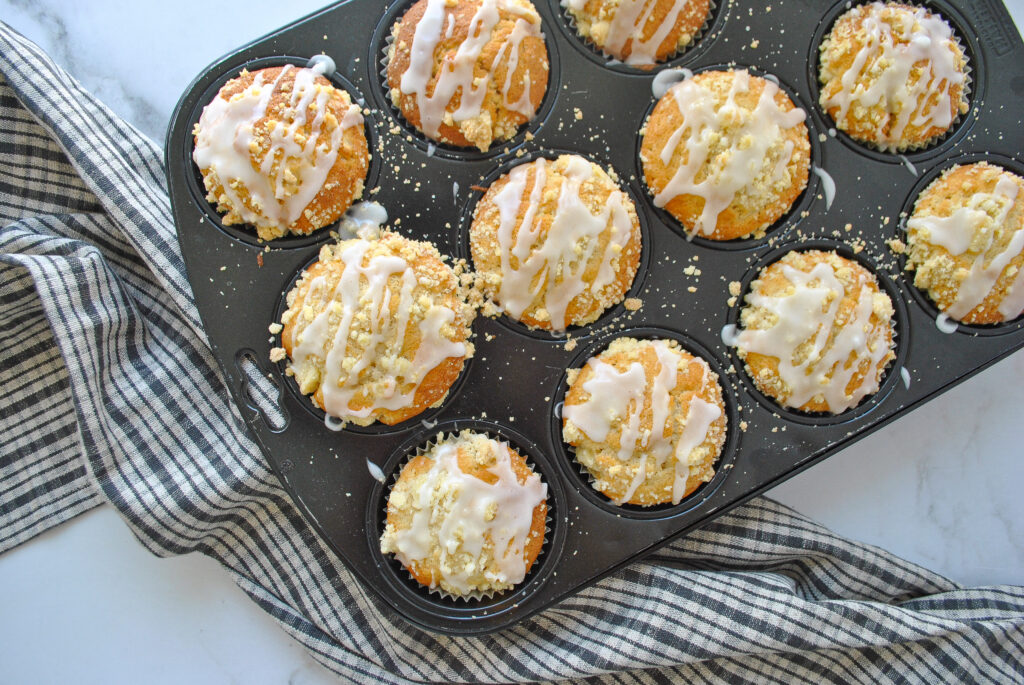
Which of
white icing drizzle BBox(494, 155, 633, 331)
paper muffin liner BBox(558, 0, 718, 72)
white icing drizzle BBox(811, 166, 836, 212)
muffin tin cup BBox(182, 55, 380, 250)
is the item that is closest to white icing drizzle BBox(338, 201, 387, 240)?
muffin tin cup BBox(182, 55, 380, 250)

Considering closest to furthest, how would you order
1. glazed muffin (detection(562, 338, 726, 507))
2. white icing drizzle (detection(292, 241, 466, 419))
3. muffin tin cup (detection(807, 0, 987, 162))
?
white icing drizzle (detection(292, 241, 466, 419)), glazed muffin (detection(562, 338, 726, 507)), muffin tin cup (detection(807, 0, 987, 162))

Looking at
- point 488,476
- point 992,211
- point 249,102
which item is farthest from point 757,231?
point 249,102

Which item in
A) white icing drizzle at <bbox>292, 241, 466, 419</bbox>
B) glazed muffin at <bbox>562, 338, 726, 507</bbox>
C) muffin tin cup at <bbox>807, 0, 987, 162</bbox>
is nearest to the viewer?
white icing drizzle at <bbox>292, 241, 466, 419</bbox>

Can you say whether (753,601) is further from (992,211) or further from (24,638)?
(24,638)

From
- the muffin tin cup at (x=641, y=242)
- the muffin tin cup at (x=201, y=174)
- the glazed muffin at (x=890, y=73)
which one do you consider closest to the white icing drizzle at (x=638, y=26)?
the muffin tin cup at (x=641, y=242)

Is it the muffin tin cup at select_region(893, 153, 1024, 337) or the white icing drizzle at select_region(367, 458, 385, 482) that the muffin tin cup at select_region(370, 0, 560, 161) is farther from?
the muffin tin cup at select_region(893, 153, 1024, 337)

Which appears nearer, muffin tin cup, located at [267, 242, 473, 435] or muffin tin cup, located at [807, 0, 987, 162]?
muffin tin cup, located at [267, 242, 473, 435]

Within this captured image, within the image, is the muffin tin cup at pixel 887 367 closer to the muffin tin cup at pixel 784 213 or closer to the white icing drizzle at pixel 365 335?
the muffin tin cup at pixel 784 213

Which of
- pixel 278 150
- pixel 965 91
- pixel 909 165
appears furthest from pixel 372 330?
pixel 965 91
